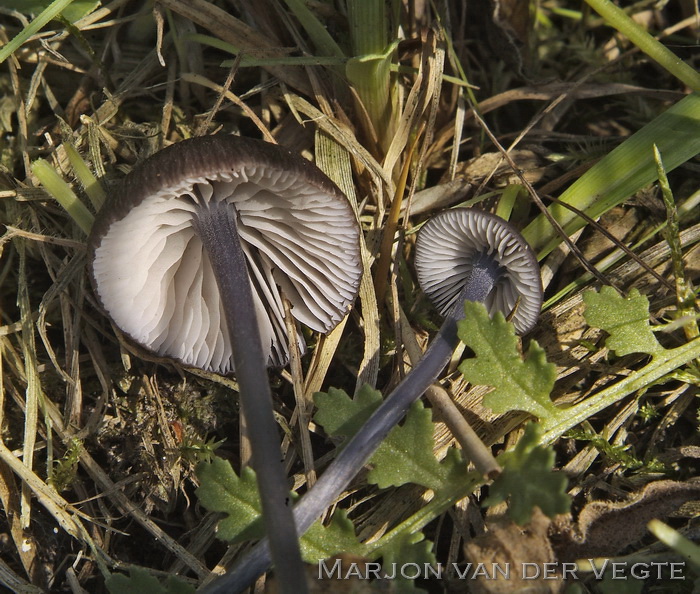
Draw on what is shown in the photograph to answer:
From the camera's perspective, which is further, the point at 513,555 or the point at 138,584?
the point at 138,584

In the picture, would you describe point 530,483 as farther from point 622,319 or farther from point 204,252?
point 204,252

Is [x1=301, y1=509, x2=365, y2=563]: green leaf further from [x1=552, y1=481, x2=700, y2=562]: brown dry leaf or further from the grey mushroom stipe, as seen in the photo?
[x1=552, y1=481, x2=700, y2=562]: brown dry leaf

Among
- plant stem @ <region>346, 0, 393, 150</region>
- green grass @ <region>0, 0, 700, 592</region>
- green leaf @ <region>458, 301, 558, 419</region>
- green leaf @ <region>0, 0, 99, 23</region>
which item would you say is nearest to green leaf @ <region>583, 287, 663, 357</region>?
green grass @ <region>0, 0, 700, 592</region>

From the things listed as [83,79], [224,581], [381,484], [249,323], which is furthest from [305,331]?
[83,79]

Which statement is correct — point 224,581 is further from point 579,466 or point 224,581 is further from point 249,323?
point 579,466

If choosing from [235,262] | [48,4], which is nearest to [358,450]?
[235,262]

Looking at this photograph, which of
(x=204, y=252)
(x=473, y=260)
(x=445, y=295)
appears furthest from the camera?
(x=445, y=295)
